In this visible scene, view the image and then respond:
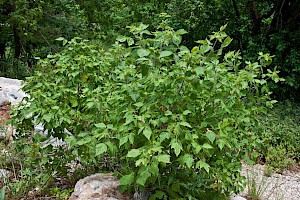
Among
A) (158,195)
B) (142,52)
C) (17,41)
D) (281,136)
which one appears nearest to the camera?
(142,52)

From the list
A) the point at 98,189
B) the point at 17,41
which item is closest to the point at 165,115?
the point at 98,189

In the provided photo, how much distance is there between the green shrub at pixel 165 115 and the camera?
2291 millimetres

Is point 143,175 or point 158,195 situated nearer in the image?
point 143,175

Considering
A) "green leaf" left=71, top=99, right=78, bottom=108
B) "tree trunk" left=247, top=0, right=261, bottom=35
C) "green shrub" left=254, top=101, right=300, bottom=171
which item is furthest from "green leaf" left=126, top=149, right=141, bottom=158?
"tree trunk" left=247, top=0, right=261, bottom=35

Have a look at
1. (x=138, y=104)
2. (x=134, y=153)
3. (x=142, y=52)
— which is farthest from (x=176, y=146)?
(x=142, y=52)

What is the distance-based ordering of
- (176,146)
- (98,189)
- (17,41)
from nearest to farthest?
1. (176,146)
2. (98,189)
3. (17,41)

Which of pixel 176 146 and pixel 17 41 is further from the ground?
pixel 176 146

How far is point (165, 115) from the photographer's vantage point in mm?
2334

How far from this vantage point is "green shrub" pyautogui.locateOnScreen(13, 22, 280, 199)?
2291mm

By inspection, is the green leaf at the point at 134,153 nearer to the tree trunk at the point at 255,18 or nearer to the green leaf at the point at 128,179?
the green leaf at the point at 128,179

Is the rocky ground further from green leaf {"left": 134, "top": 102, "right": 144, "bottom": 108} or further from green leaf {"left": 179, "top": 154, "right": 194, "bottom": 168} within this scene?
green leaf {"left": 134, "top": 102, "right": 144, "bottom": 108}

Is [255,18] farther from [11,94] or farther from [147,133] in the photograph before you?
[147,133]

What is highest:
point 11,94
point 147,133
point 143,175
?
point 147,133

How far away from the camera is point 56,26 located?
7.76m
